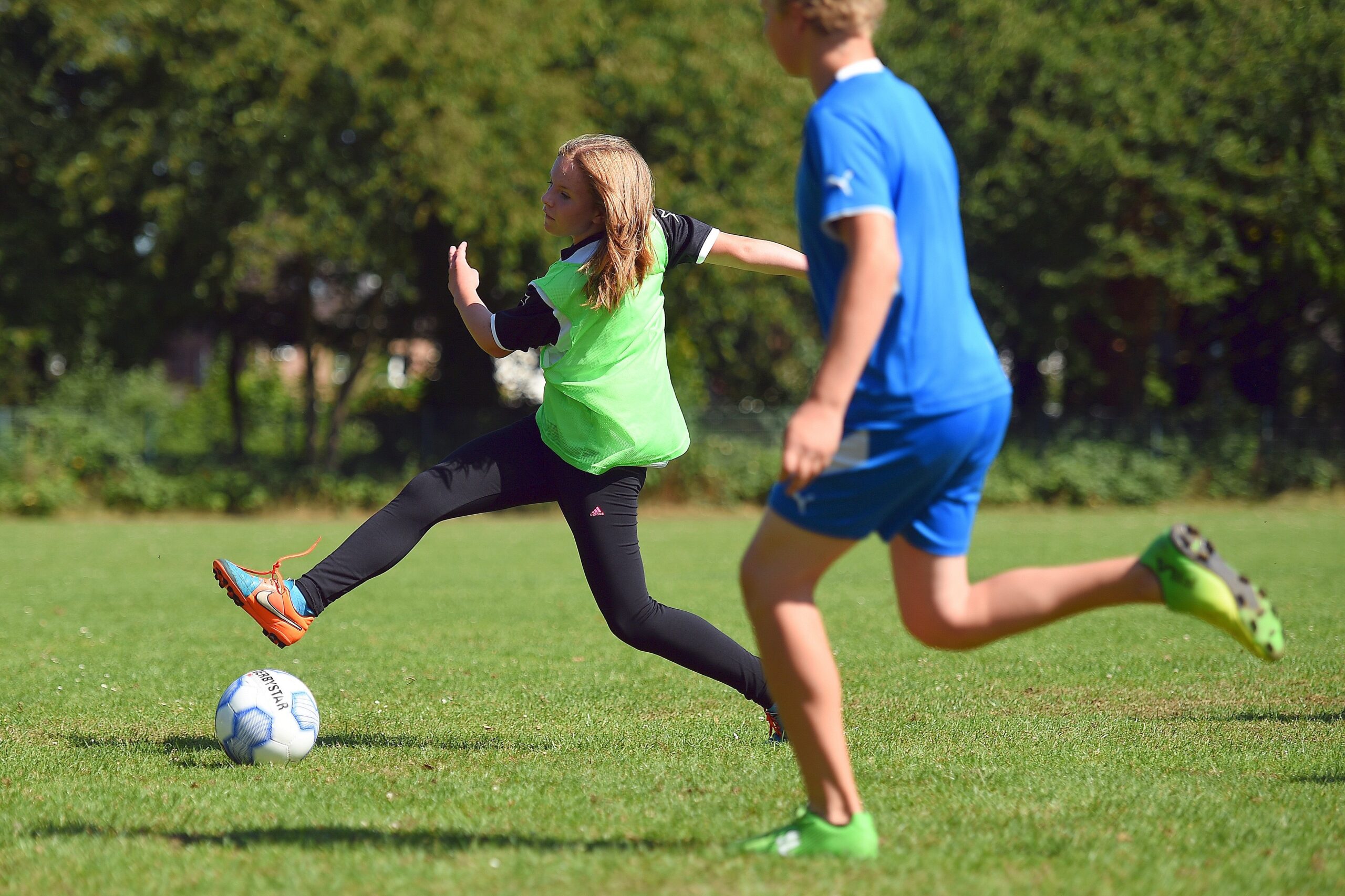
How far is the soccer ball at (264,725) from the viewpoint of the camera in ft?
14.8

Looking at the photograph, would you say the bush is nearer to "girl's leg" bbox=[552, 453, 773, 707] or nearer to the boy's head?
"girl's leg" bbox=[552, 453, 773, 707]

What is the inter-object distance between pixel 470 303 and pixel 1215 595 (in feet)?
8.36

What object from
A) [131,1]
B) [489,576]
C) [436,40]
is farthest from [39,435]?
[489,576]

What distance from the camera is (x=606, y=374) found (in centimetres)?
432

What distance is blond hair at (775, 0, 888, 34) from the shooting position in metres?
2.98

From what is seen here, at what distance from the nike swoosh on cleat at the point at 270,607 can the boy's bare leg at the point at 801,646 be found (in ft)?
6.19

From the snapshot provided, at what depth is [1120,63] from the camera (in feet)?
78.5

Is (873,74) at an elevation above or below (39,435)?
above

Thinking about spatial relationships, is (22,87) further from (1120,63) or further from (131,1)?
(1120,63)

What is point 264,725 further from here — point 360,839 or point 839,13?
point 839,13

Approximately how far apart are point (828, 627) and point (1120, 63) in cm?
1892

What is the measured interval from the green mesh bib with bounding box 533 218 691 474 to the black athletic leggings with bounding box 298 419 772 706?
11cm

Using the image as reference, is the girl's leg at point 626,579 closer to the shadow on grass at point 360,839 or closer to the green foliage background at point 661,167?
the shadow on grass at point 360,839

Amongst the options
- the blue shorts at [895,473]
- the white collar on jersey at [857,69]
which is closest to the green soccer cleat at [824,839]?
the blue shorts at [895,473]
